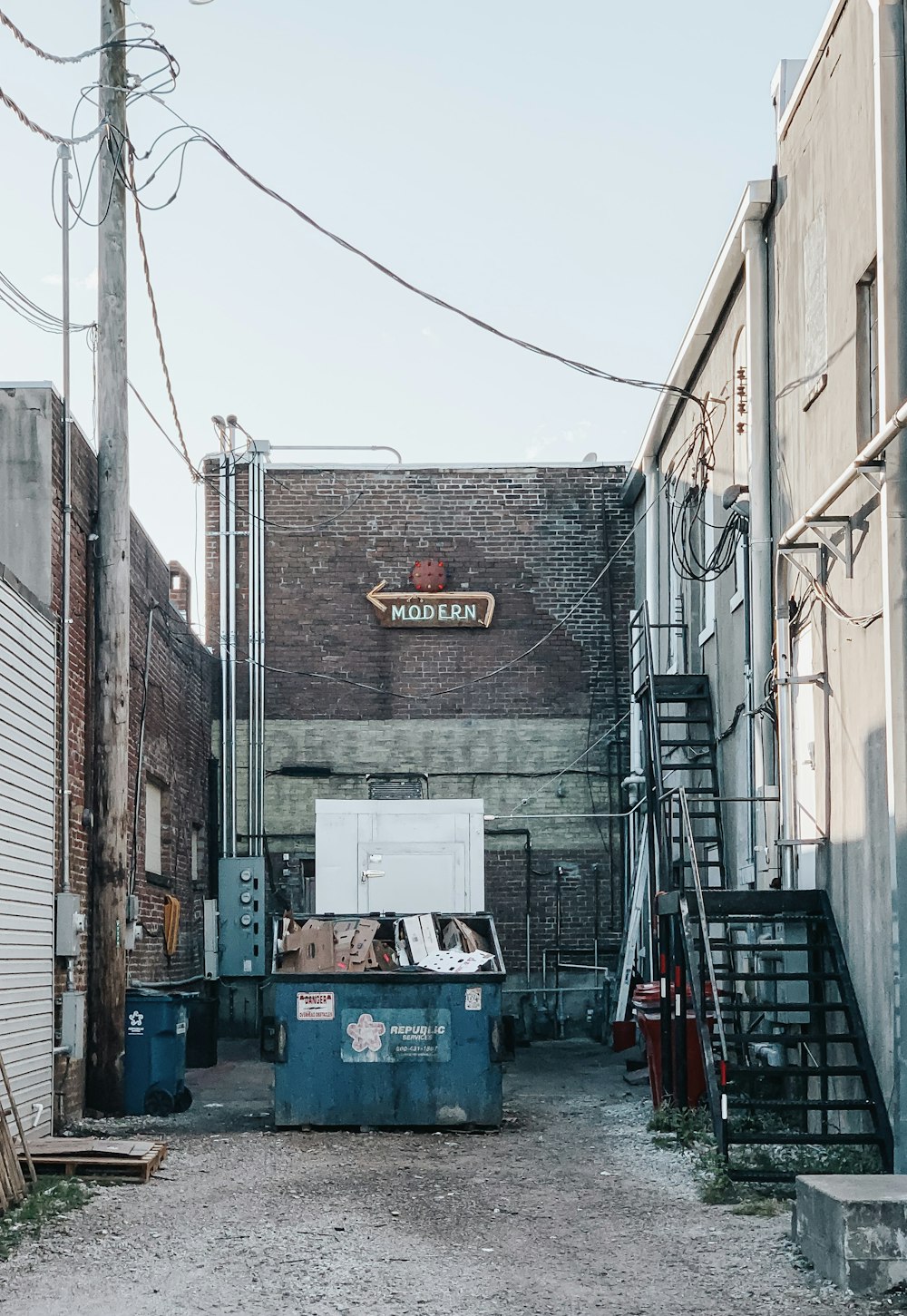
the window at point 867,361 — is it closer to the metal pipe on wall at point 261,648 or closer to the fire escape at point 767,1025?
the fire escape at point 767,1025

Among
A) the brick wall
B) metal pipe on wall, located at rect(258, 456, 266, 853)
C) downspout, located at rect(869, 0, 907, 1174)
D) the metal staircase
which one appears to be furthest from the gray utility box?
downspout, located at rect(869, 0, 907, 1174)

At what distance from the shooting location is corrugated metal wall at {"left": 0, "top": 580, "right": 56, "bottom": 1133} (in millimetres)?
10812

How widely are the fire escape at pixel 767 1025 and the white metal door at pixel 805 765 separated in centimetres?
45

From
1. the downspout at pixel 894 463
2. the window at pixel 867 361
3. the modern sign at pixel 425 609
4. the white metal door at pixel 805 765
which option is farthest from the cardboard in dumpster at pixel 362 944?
the modern sign at pixel 425 609

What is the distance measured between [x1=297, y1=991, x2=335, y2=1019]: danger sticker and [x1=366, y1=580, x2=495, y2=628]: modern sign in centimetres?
939

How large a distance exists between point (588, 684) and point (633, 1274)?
14276mm

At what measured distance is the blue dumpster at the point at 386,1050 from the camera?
1226cm

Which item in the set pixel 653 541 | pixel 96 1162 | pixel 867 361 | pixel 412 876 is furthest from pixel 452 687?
pixel 96 1162

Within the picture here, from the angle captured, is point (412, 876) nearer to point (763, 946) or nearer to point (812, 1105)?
point (763, 946)

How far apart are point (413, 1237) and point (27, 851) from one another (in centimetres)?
470

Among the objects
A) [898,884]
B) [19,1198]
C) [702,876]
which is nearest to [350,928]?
[702,876]

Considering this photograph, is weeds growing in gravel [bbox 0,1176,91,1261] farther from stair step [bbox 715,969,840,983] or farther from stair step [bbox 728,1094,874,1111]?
stair step [bbox 715,969,840,983]

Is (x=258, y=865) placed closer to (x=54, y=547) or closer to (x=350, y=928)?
(x=350, y=928)

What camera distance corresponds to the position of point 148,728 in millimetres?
16828
